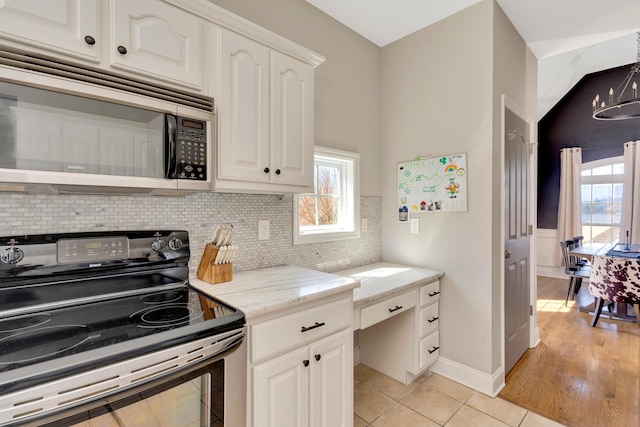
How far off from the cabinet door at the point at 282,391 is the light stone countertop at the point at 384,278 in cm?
52

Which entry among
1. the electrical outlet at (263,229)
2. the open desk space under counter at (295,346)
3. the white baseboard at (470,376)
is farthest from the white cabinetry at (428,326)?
Answer: the electrical outlet at (263,229)

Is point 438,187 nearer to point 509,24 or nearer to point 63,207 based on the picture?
point 509,24

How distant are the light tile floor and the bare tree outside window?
127cm

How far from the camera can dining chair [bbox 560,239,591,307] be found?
3990mm

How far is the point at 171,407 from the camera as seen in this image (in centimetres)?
98

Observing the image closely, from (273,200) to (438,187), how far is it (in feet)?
4.33

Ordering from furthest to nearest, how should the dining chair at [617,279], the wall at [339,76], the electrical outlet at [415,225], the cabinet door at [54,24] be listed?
the dining chair at [617,279] → the electrical outlet at [415,225] → the wall at [339,76] → the cabinet door at [54,24]

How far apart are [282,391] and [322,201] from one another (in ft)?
4.85

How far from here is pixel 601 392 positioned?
2201 millimetres

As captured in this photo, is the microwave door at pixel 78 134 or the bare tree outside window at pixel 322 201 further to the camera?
the bare tree outside window at pixel 322 201

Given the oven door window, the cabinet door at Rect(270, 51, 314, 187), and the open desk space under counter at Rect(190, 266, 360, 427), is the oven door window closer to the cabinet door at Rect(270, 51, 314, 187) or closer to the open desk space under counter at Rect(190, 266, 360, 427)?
the open desk space under counter at Rect(190, 266, 360, 427)

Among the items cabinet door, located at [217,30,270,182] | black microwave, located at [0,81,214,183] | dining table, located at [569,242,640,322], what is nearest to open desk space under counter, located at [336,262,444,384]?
cabinet door, located at [217,30,270,182]

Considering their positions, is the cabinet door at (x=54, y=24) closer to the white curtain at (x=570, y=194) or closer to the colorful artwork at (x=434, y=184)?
the colorful artwork at (x=434, y=184)

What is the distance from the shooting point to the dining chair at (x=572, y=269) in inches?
157
